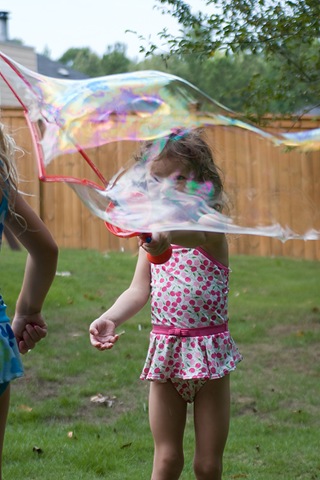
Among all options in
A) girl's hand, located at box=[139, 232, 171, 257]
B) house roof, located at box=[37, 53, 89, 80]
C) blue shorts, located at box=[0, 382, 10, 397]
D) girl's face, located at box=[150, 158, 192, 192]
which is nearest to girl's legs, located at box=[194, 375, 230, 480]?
girl's face, located at box=[150, 158, 192, 192]

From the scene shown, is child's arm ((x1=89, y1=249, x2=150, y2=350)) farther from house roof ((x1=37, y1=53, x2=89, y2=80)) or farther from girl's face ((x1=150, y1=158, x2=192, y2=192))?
house roof ((x1=37, y1=53, x2=89, y2=80))

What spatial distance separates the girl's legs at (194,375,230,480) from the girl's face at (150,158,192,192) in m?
0.79

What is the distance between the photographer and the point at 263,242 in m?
13.9

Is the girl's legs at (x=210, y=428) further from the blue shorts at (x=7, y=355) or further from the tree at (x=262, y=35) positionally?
the tree at (x=262, y=35)

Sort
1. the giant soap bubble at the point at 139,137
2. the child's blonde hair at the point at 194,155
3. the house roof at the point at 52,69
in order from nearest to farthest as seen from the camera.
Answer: the giant soap bubble at the point at 139,137 → the child's blonde hair at the point at 194,155 → the house roof at the point at 52,69

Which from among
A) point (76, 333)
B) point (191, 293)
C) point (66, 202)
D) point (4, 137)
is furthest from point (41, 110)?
point (66, 202)

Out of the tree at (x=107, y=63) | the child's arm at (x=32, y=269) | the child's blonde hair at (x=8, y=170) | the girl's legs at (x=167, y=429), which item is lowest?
the girl's legs at (x=167, y=429)

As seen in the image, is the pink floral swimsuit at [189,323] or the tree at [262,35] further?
the tree at [262,35]

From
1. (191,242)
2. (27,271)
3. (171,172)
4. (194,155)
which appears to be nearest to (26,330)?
(27,271)

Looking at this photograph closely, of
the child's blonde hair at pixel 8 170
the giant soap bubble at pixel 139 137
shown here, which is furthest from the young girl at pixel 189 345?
the child's blonde hair at pixel 8 170

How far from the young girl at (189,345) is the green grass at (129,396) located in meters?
1.19

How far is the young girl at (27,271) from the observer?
236cm

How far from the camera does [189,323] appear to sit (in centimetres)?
323

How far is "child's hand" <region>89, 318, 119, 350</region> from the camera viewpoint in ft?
9.79
